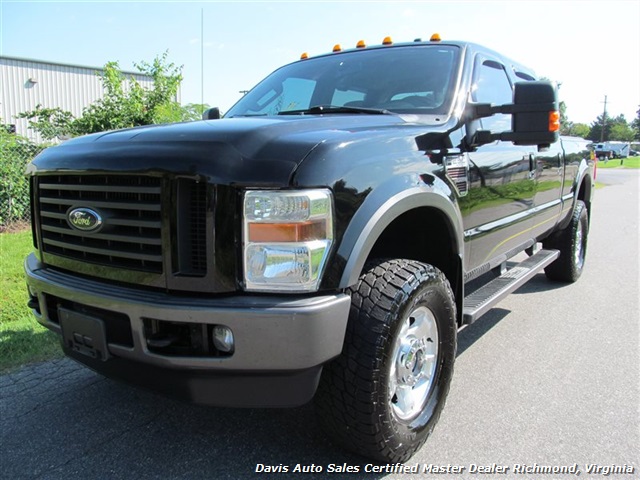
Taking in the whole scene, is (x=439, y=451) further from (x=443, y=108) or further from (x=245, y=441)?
(x=443, y=108)

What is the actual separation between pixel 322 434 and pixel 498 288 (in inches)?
64.8

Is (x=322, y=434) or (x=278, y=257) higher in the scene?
(x=278, y=257)

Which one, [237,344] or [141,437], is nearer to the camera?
[237,344]

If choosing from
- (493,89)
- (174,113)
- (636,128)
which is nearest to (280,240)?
(493,89)

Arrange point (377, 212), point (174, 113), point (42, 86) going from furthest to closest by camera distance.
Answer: point (42, 86) < point (174, 113) < point (377, 212)

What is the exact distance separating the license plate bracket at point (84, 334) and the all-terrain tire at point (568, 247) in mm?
4996

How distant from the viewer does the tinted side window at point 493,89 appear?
341 centimetres

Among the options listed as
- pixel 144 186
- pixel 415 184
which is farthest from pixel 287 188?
pixel 415 184

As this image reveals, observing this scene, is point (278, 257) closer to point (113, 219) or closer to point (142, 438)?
point (113, 219)

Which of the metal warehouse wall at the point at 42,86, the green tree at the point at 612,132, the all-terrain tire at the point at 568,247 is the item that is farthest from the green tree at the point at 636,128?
the all-terrain tire at the point at 568,247

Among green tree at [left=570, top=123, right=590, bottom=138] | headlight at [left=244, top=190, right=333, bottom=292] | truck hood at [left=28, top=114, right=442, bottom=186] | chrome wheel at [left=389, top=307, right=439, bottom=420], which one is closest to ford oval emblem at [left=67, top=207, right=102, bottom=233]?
truck hood at [left=28, top=114, right=442, bottom=186]

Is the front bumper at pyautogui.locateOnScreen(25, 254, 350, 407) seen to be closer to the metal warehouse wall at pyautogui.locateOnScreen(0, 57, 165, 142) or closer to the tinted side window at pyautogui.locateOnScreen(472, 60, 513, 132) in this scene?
the tinted side window at pyautogui.locateOnScreen(472, 60, 513, 132)

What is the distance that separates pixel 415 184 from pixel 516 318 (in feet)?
9.17

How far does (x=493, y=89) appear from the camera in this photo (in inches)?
145
